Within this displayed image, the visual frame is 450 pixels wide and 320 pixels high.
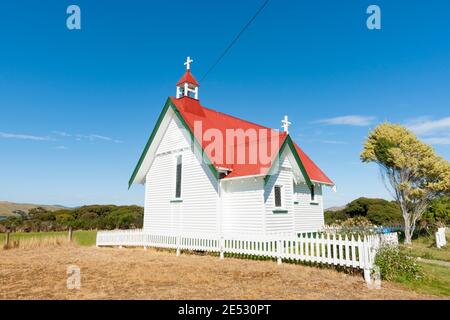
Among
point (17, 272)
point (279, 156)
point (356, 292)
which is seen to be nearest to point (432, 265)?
point (356, 292)

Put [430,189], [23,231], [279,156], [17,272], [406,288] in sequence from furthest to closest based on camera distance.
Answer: [23,231], [430,189], [279,156], [17,272], [406,288]

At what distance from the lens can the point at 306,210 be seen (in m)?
19.4

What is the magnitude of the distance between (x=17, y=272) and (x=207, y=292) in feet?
25.0

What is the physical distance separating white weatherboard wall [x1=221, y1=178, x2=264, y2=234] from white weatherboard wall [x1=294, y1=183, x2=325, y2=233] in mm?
4555

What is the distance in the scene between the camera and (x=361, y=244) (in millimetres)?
9320

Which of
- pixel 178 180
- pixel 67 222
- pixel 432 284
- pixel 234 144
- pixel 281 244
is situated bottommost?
pixel 432 284

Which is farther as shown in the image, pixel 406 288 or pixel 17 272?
pixel 17 272

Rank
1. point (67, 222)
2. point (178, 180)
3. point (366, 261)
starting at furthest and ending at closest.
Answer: point (67, 222) → point (178, 180) → point (366, 261)

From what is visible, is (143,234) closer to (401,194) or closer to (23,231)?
(401,194)

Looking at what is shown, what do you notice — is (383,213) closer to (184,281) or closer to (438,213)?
(438,213)

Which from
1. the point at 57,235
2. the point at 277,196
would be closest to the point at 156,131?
the point at 277,196

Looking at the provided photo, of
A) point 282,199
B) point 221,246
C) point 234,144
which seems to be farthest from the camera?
point 234,144

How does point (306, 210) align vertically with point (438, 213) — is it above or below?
above

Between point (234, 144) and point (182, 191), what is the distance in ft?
13.4
